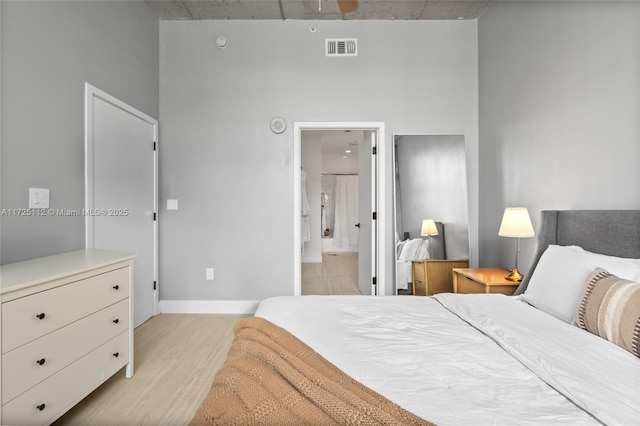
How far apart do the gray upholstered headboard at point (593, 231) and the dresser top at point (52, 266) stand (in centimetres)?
253

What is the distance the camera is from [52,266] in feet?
5.39

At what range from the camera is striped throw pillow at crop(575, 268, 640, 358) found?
1.18 metres

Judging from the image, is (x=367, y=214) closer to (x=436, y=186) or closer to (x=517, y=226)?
(x=436, y=186)

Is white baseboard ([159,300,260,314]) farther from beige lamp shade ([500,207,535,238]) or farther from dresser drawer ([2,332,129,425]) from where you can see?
beige lamp shade ([500,207,535,238])

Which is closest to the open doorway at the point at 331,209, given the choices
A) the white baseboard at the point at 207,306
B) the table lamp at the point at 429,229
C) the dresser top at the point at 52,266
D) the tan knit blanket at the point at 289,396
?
the table lamp at the point at 429,229

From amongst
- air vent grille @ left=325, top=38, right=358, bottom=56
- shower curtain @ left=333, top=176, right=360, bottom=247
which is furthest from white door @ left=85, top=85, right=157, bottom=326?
shower curtain @ left=333, top=176, right=360, bottom=247

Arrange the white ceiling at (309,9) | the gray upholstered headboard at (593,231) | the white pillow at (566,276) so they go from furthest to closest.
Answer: the white ceiling at (309,9) < the gray upholstered headboard at (593,231) < the white pillow at (566,276)

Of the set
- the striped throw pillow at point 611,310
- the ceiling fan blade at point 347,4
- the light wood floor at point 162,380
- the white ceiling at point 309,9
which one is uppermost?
the white ceiling at point 309,9

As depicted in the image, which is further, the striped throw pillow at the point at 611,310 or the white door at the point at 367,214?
the white door at the point at 367,214

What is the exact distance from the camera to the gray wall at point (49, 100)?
174 cm

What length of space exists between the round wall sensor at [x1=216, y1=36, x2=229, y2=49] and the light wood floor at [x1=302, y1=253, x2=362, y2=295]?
10.1 feet

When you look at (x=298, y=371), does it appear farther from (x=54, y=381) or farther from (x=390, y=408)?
(x=54, y=381)

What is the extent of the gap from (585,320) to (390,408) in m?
1.12

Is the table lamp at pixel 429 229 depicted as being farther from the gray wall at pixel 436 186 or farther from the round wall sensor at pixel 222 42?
the round wall sensor at pixel 222 42
